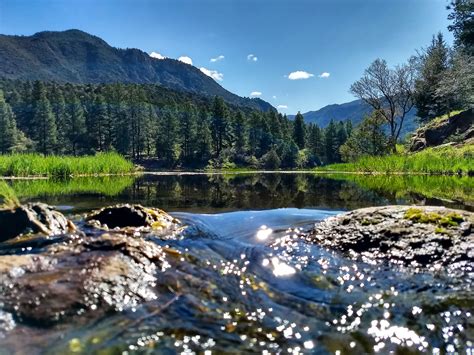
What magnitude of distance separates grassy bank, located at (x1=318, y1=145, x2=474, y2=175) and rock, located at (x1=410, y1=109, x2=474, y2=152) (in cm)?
277

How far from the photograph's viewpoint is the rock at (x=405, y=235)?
5570 mm

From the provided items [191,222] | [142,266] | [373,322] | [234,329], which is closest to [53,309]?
[142,266]

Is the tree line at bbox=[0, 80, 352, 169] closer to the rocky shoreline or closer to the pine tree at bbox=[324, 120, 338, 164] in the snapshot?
the pine tree at bbox=[324, 120, 338, 164]

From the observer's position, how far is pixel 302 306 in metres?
4.14

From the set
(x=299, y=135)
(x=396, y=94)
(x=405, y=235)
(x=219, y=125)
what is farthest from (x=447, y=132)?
(x=299, y=135)

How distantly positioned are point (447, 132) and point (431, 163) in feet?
42.8

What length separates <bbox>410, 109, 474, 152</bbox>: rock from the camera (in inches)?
1450

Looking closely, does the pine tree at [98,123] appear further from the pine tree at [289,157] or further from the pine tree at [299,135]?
→ the pine tree at [299,135]

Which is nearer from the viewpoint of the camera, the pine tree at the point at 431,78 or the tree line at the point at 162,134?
the pine tree at the point at 431,78

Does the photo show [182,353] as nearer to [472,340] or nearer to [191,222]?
[472,340]

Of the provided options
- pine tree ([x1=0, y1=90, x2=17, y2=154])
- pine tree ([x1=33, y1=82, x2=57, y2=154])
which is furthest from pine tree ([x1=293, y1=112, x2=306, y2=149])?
pine tree ([x1=0, y1=90, x2=17, y2=154])

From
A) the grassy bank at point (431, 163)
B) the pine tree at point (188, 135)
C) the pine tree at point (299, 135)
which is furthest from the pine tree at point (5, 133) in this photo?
the pine tree at point (299, 135)

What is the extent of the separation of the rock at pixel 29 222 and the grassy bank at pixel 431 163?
27438 millimetres

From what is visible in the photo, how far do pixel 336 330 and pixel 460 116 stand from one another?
44.3 m
